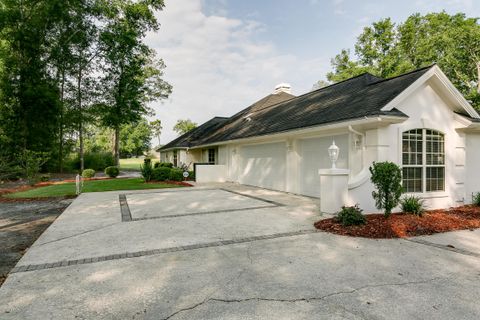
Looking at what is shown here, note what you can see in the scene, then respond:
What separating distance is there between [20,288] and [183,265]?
6.73 ft

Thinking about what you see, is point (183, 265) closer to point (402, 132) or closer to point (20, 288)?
point (20, 288)

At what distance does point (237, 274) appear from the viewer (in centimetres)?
390

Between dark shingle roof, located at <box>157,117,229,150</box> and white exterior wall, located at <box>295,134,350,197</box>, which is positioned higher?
dark shingle roof, located at <box>157,117,229,150</box>

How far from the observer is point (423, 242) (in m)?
5.45

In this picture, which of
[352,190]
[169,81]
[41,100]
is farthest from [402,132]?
[169,81]

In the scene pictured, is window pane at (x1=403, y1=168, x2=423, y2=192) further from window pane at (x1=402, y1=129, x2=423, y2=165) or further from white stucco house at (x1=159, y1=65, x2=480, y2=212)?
window pane at (x1=402, y1=129, x2=423, y2=165)

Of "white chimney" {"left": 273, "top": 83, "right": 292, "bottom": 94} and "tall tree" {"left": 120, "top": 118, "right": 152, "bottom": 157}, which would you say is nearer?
"white chimney" {"left": 273, "top": 83, "right": 292, "bottom": 94}

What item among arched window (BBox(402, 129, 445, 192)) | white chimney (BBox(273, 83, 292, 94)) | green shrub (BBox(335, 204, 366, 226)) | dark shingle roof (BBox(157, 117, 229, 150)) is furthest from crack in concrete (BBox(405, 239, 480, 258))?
white chimney (BBox(273, 83, 292, 94))

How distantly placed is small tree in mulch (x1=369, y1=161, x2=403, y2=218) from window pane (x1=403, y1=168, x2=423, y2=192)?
5.50ft

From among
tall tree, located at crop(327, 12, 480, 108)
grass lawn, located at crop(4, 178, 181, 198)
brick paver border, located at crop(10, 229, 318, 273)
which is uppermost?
tall tree, located at crop(327, 12, 480, 108)

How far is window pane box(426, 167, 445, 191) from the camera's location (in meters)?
8.60

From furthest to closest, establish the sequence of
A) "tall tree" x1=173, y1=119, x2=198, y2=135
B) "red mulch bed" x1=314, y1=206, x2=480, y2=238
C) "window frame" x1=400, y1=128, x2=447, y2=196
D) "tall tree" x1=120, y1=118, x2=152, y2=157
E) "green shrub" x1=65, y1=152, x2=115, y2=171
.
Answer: "tall tree" x1=120, y1=118, x2=152, y2=157, "tall tree" x1=173, y1=119, x2=198, y2=135, "green shrub" x1=65, y1=152, x2=115, y2=171, "window frame" x1=400, y1=128, x2=447, y2=196, "red mulch bed" x1=314, y1=206, x2=480, y2=238

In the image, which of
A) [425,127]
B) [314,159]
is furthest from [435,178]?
[314,159]

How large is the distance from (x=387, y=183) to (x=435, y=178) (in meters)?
3.27
